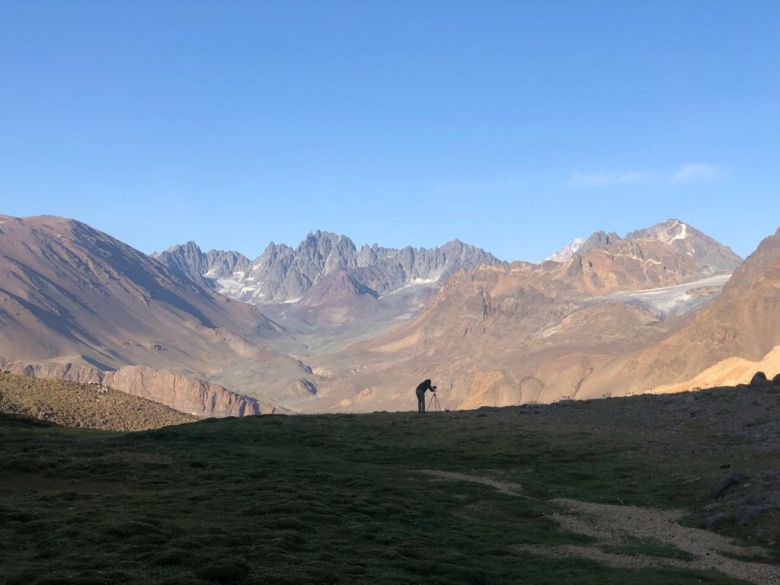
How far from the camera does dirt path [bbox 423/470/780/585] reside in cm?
2603

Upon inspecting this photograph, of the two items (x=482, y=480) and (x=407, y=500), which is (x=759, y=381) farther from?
(x=407, y=500)

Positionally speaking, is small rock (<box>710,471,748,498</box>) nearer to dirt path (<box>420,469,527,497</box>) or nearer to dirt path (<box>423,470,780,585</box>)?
dirt path (<box>423,470,780,585</box>)

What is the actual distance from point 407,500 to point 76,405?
48.3 metres

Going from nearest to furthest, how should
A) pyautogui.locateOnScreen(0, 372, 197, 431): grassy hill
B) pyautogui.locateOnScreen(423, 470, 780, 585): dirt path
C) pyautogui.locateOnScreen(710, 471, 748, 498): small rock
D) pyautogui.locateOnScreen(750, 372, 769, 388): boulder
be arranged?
pyautogui.locateOnScreen(423, 470, 780, 585): dirt path, pyautogui.locateOnScreen(710, 471, 748, 498): small rock, pyautogui.locateOnScreen(750, 372, 769, 388): boulder, pyautogui.locateOnScreen(0, 372, 197, 431): grassy hill

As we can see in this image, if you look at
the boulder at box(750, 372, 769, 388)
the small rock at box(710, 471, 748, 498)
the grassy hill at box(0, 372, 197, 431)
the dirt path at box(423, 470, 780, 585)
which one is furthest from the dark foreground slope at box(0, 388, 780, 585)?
the grassy hill at box(0, 372, 197, 431)

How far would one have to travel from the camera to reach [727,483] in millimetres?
35875

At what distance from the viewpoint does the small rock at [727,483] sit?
3569cm

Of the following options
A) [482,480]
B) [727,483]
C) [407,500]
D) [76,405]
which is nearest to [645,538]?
[727,483]

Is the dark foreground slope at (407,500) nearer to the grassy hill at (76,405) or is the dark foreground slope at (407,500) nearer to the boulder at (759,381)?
the boulder at (759,381)

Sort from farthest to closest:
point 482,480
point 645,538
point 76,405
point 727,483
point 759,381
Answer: point 76,405, point 759,381, point 482,480, point 727,483, point 645,538

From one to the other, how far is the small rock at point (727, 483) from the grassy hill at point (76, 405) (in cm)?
5199

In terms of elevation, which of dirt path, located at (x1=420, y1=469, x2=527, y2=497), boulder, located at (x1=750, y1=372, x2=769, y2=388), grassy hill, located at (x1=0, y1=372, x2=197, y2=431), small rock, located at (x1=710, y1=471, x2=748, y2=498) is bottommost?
dirt path, located at (x1=420, y1=469, x2=527, y2=497)

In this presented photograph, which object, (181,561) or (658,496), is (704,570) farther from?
(181,561)

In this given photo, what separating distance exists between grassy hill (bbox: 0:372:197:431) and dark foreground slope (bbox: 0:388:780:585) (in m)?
10.6
